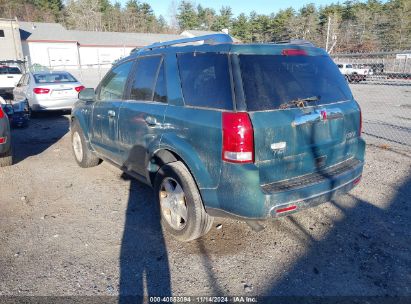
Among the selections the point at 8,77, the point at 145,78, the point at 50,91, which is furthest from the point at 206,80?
the point at 8,77

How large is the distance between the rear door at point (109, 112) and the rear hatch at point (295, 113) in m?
2.11

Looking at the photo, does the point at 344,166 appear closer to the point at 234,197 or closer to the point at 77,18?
the point at 234,197

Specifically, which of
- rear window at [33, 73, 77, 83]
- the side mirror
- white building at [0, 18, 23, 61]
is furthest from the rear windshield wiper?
white building at [0, 18, 23, 61]

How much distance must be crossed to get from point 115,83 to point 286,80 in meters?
2.58

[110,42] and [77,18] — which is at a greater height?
[77,18]

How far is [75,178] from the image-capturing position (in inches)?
217

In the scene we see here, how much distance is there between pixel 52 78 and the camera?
11000mm

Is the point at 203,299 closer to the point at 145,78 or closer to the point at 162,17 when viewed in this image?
the point at 145,78

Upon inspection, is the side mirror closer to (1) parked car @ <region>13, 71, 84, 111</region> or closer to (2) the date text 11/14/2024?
(2) the date text 11/14/2024

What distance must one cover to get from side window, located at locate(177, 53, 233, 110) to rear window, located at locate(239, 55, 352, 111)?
163 mm

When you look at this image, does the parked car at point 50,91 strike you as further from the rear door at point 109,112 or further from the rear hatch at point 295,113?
the rear hatch at point 295,113

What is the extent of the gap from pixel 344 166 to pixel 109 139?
2990mm

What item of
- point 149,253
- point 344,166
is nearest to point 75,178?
point 149,253

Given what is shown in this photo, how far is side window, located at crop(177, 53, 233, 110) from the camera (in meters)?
2.88
